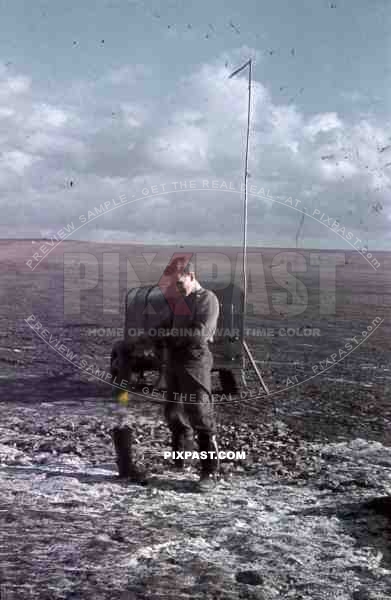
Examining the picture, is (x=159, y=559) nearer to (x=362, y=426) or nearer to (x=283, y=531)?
(x=283, y=531)

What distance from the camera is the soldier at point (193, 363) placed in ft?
13.7

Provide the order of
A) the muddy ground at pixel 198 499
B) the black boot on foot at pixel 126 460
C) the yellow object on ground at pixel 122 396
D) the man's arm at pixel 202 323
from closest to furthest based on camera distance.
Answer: the muddy ground at pixel 198 499 < the man's arm at pixel 202 323 < the black boot on foot at pixel 126 460 < the yellow object on ground at pixel 122 396

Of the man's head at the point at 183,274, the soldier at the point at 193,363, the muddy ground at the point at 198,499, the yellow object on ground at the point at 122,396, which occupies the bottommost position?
the muddy ground at the point at 198,499

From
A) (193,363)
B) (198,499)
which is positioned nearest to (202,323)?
(193,363)

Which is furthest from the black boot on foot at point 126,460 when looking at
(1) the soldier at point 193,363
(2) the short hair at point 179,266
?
(2) the short hair at point 179,266

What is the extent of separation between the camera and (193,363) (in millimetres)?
4297

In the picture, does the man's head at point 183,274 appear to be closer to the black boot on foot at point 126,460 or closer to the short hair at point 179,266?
the short hair at point 179,266

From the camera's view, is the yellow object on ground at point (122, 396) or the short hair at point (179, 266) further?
the yellow object on ground at point (122, 396)

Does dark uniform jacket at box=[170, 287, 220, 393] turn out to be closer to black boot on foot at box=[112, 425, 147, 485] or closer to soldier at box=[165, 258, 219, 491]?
soldier at box=[165, 258, 219, 491]

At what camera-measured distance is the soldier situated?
13.7 feet

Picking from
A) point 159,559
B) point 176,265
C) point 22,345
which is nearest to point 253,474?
point 159,559

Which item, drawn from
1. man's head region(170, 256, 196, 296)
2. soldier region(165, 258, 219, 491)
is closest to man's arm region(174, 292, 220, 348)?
soldier region(165, 258, 219, 491)

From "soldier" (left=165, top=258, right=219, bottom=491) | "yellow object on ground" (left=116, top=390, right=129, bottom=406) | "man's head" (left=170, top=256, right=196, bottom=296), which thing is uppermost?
"man's head" (left=170, top=256, right=196, bottom=296)

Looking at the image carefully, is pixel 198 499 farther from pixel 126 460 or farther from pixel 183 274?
pixel 183 274
